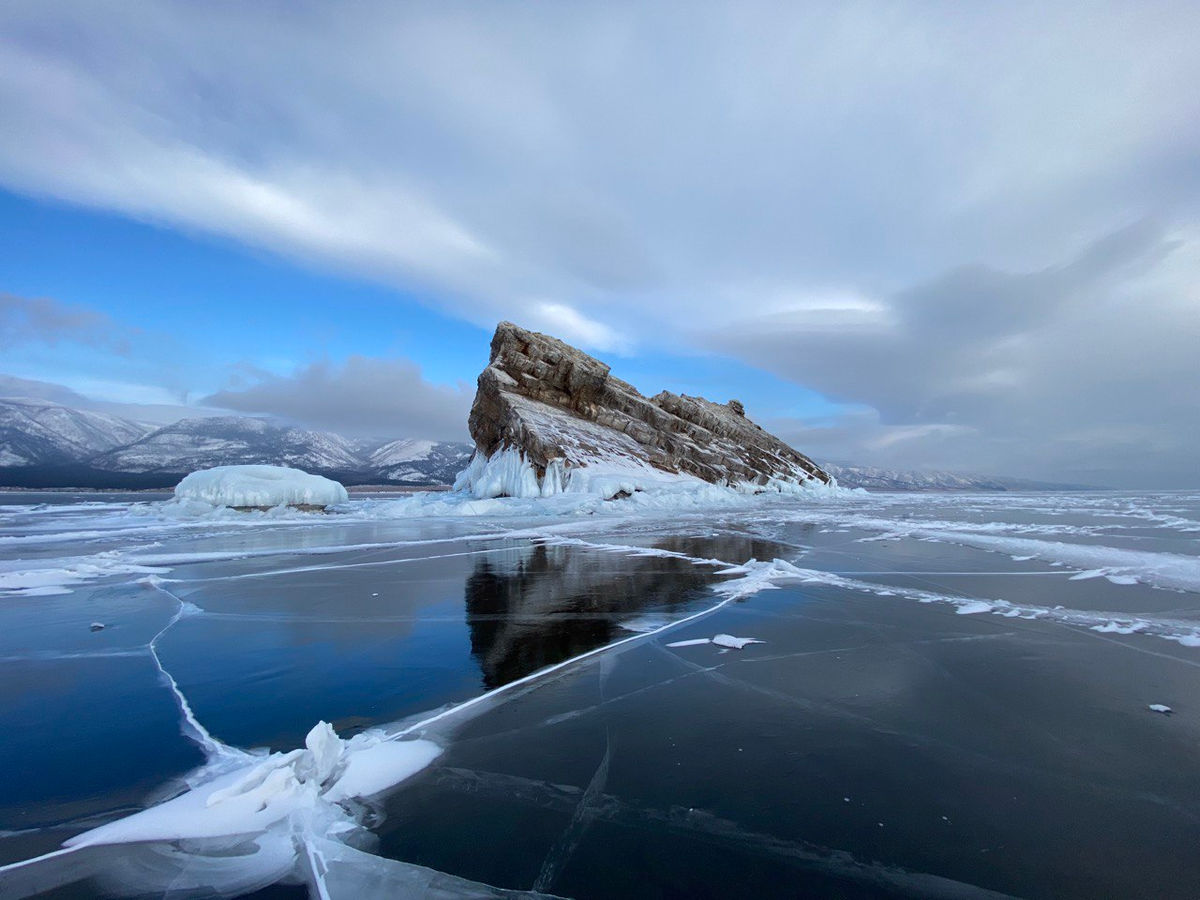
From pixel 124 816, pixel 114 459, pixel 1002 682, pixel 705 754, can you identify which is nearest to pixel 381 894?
pixel 124 816

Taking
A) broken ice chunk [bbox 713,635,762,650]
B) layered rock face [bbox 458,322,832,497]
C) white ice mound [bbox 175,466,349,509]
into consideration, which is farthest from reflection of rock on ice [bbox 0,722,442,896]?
white ice mound [bbox 175,466,349,509]

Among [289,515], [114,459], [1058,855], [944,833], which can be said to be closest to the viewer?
[1058,855]

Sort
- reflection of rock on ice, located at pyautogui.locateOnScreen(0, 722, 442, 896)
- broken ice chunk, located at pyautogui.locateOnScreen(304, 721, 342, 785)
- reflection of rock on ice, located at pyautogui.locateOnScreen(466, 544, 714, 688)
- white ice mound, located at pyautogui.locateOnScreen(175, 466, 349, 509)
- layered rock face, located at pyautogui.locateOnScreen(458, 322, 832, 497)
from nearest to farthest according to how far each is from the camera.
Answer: reflection of rock on ice, located at pyautogui.locateOnScreen(0, 722, 442, 896) → broken ice chunk, located at pyautogui.locateOnScreen(304, 721, 342, 785) → reflection of rock on ice, located at pyautogui.locateOnScreen(466, 544, 714, 688) → white ice mound, located at pyautogui.locateOnScreen(175, 466, 349, 509) → layered rock face, located at pyautogui.locateOnScreen(458, 322, 832, 497)

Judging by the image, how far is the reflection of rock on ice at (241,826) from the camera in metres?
2.57

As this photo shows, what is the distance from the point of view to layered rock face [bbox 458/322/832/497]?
129 feet

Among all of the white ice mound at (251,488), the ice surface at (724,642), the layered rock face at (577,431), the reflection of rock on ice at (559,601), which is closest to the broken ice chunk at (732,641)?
the ice surface at (724,642)

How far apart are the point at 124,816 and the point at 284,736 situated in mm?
1002

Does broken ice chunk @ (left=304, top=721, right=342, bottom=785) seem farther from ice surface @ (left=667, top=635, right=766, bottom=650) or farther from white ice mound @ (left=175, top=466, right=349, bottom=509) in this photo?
white ice mound @ (left=175, top=466, right=349, bottom=509)

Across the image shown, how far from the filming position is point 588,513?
31156mm

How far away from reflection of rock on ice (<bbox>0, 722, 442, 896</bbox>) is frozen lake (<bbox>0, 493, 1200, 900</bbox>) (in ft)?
0.06

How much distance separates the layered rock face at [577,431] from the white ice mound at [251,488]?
41.9 feet

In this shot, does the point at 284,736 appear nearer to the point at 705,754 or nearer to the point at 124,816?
the point at 124,816

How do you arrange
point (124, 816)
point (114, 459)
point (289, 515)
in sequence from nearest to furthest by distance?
point (124, 816) < point (289, 515) < point (114, 459)

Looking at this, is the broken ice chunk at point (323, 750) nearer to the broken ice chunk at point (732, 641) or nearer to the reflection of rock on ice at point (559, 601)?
the reflection of rock on ice at point (559, 601)
